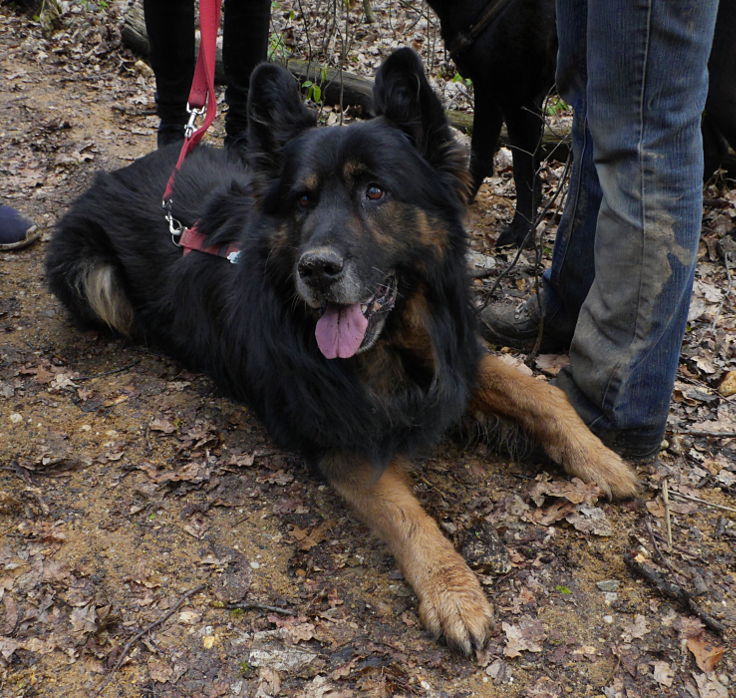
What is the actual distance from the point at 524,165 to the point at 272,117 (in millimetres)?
2633

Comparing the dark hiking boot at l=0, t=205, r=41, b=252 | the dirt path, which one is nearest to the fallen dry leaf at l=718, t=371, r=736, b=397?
the dirt path

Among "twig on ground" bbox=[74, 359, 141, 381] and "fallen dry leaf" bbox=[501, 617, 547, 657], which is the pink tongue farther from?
"twig on ground" bbox=[74, 359, 141, 381]

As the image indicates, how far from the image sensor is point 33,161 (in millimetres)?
6961

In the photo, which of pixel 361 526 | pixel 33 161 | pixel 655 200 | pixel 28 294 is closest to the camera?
pixel 655 200

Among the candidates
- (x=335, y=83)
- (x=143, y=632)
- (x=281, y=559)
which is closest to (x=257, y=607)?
(x=281, y=559)

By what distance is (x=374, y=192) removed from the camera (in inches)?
119

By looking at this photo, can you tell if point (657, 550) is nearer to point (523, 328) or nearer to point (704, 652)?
point (704, 652)

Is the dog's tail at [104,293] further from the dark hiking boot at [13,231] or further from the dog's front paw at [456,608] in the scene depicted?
the dog's front paw at [456,608]

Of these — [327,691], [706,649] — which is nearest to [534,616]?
[706,649]

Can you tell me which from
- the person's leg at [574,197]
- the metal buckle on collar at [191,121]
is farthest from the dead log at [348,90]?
the person's leg at [574,197]

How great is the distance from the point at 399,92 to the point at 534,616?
7.18 ft

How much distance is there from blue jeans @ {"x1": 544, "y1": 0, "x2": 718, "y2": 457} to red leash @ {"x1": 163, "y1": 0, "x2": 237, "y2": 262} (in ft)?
5.76

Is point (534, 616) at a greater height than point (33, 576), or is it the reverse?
point (534, 616)

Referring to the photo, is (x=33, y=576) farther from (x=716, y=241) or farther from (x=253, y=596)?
(x=716, y=241)
